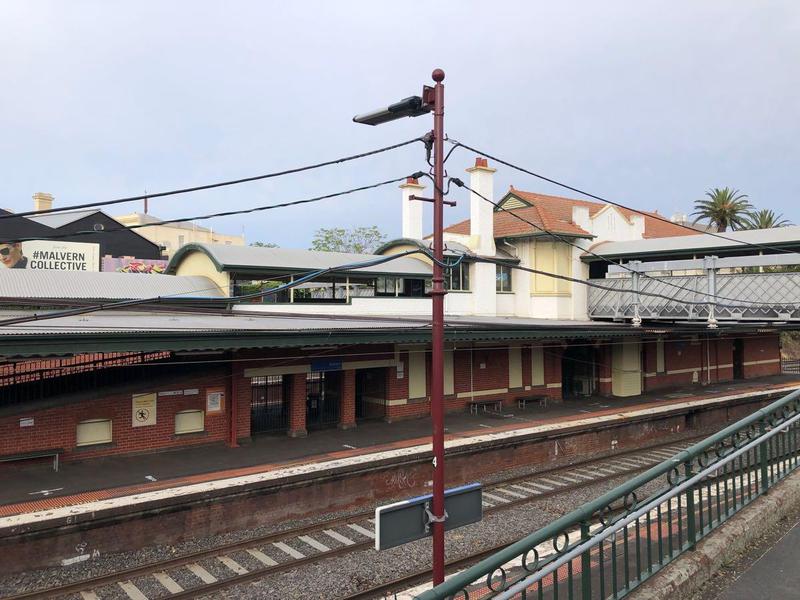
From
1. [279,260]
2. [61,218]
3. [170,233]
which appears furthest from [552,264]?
[170,233]

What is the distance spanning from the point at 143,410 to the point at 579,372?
20.1 metres

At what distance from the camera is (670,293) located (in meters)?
24.9

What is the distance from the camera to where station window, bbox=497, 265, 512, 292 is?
28.7 metres

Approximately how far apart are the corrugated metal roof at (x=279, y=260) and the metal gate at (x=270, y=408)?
4.04 meters

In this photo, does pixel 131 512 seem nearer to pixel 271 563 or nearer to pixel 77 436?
pixel 271 563

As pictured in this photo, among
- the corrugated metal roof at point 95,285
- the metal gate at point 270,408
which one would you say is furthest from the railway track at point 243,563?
the corrugated metal roof at point 95,285

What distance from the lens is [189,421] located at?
53.5 ft

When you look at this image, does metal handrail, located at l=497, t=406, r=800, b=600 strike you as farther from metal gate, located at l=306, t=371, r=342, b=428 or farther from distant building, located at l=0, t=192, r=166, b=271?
distant building, located at l=0, t=192, r=166, b=271

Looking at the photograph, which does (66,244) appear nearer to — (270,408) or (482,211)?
(270,408)

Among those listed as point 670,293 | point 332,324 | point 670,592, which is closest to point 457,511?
point 670,592

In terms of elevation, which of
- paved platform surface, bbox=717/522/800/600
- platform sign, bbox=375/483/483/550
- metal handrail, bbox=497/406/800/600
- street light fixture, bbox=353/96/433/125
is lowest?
paved platform surface, bbox=717/522/800/600

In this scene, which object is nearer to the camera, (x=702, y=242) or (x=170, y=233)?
(x=702, y=242)

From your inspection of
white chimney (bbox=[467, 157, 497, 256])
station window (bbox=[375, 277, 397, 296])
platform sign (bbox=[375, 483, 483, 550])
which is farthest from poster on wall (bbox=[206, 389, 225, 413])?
white chimney (bbox=[467, 157, 497, 256])

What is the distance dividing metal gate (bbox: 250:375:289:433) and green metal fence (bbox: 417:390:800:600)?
11.1 metres
